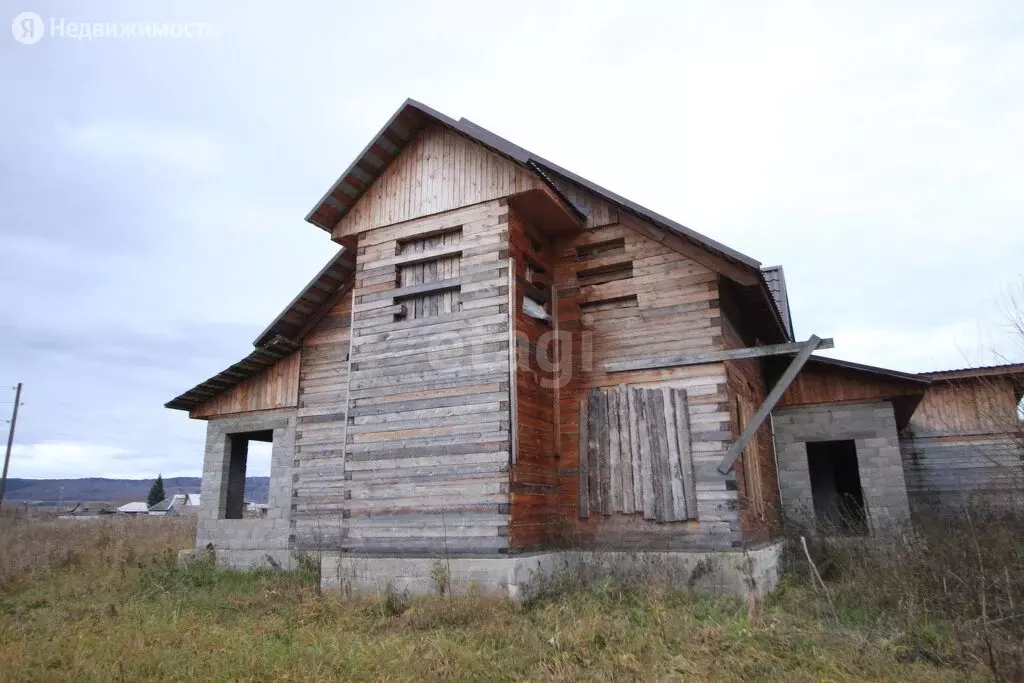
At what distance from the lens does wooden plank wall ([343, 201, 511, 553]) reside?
32.9ft

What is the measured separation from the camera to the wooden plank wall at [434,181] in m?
11.2

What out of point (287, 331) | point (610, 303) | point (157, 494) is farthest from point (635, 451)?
point (157, 494)

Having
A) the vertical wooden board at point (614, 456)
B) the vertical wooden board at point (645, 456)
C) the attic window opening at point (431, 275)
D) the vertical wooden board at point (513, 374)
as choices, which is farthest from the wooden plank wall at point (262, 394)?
the vertical wooden board at point (645, 456)

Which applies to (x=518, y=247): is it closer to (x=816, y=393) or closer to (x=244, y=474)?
(x=816, y=393)

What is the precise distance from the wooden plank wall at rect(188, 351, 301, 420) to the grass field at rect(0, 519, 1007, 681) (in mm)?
5065

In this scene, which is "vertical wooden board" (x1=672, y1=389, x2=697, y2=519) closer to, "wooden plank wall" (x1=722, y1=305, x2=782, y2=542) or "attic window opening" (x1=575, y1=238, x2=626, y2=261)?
"wooden plank wall" (x1=722, y1=305, x2=782, y2=542)

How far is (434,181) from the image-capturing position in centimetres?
1181

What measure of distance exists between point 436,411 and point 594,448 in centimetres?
274

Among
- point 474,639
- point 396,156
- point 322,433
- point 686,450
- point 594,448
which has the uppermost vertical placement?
point 396,156

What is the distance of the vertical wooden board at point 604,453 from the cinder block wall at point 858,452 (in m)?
5.60

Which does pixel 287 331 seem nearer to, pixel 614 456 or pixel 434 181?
pixel 434 181

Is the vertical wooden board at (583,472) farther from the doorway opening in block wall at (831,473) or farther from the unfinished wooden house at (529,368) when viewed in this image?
the doorway opening in block wall at (831,473)

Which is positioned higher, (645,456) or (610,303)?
(610,303)

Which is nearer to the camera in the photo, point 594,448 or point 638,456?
point 638,456
